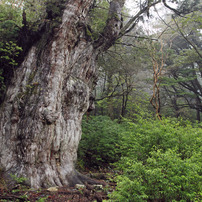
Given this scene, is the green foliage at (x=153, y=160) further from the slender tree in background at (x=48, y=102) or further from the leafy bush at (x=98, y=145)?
the slender tree in background at (x=48, y=102)

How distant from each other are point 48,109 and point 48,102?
0.66 ft

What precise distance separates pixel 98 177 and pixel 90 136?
2.80 meters

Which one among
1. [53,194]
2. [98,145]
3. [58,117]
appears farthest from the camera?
[98,145]

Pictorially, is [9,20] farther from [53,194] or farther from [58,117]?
[53,194]

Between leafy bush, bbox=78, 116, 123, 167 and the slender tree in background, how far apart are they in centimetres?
278

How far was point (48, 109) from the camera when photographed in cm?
508

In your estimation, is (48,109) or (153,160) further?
(48,109)

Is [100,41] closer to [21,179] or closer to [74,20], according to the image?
[74,20]

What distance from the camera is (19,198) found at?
3789mm

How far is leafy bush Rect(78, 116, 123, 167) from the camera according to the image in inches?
350

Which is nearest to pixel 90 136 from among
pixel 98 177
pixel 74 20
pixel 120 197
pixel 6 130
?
pixel 98 177

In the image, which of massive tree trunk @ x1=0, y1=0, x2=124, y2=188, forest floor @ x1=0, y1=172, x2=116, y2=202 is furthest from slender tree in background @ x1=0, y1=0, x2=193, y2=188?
forest floor @ x1=0, y1=172, x2=116, y2=202

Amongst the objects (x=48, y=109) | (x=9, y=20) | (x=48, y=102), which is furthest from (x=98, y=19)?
(x=48, y=109)

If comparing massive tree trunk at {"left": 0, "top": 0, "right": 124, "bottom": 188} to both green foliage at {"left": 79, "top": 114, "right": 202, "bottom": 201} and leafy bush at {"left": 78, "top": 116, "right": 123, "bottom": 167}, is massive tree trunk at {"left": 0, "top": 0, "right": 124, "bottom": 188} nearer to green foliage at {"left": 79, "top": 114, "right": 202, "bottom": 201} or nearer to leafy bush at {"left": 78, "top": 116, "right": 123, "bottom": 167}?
green foliage at {"left": 79, "top": 114, "right": 202, "bottom": 201}
